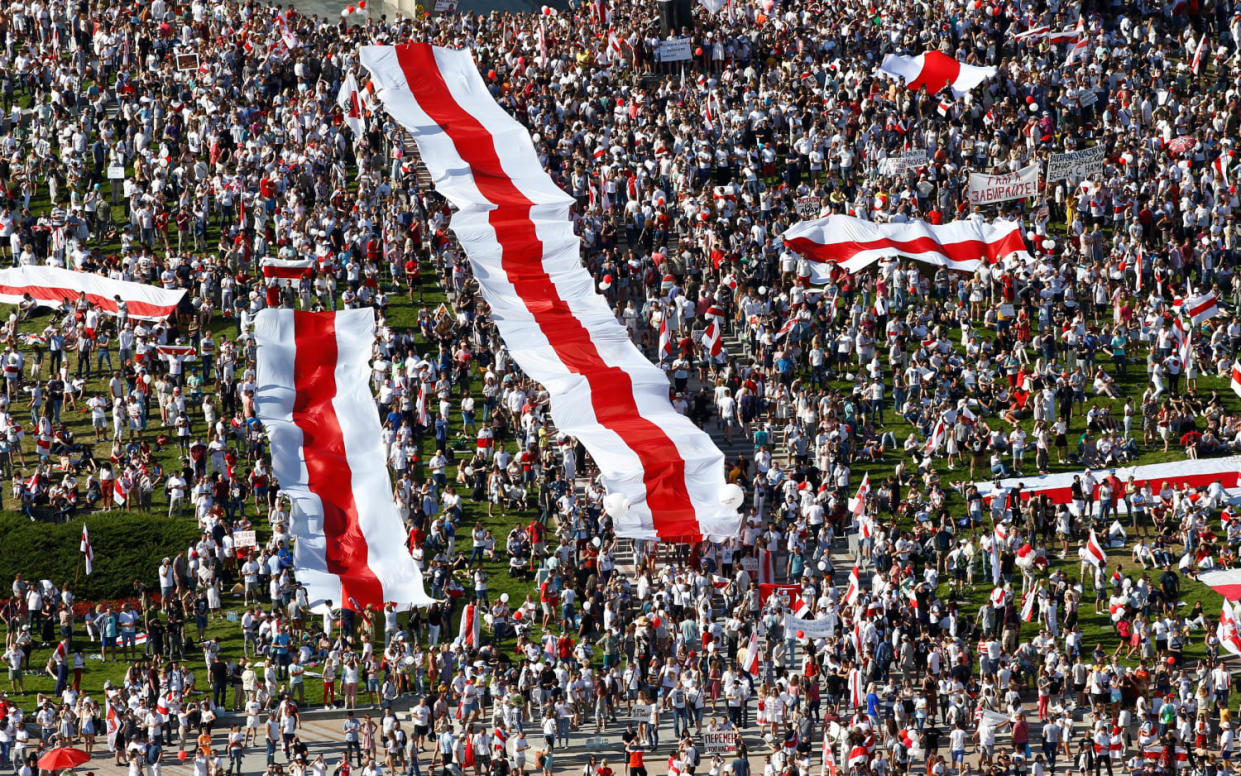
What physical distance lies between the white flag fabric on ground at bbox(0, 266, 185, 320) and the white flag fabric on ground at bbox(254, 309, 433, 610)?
320cm

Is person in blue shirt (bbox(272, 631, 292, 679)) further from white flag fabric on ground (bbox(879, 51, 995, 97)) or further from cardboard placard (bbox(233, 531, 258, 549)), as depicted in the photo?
white flag fabric on ground (bbox(879, 51, 995, 97))

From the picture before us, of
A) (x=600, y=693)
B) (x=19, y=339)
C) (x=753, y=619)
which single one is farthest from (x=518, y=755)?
(x=19, y=339)

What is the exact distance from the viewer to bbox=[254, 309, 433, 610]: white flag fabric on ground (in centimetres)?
4844

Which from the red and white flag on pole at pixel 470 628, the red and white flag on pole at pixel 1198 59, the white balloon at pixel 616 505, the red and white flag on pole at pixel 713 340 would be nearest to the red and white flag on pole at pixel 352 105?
the red and white flag on pole at pixel 713 340

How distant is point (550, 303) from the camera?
186 ft

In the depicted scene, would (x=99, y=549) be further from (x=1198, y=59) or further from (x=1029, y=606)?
(x=1198, y=59)

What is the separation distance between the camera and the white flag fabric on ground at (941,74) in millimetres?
65562

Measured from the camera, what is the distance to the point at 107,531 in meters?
51.2

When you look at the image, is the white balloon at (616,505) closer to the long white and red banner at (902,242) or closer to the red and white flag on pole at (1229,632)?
the red and white flag on pole at (1229,632)

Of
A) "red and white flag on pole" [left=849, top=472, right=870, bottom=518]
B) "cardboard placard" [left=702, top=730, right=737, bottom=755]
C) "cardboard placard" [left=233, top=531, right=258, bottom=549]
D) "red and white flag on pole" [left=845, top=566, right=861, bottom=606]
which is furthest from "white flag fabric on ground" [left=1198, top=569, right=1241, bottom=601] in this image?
"cardboard placard" [left=233, top=531, right=258, bottom=549]

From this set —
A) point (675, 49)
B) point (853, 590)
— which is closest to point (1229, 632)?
point (853, 590)

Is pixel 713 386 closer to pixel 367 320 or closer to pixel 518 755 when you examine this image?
pixel 367 320

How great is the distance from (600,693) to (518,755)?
253cm

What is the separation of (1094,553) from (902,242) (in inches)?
490
